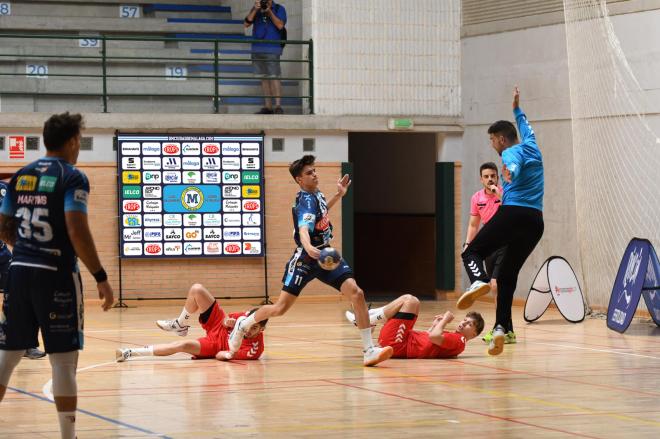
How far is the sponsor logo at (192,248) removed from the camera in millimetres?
21469

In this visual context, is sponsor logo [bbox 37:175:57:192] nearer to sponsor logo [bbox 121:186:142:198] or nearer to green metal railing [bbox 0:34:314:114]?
green metal railing [bbox 0:34:314:114]

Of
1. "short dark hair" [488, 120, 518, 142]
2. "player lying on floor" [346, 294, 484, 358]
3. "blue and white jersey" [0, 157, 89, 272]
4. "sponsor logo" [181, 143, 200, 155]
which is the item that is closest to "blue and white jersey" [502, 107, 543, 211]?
"short dark hair" [488, 120, 518, 142]

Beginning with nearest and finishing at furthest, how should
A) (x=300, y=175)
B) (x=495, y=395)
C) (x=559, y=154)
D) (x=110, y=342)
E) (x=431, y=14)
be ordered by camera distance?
1. (x=495, y=395)
2. (x=300, y=175)
3. (x=110, y=342)
4. (x=559, y=154)
5. (x=431, y=14)

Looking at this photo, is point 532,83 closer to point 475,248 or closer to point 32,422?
point 475,248

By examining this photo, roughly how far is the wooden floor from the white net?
3.63 metres

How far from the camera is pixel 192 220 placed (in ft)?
70.7

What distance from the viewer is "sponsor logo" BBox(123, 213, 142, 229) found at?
21280mm

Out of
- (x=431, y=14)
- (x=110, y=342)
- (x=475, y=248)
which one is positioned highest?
(x=431, y=14)

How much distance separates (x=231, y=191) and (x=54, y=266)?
14.4 m

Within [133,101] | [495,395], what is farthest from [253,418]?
[133,101]

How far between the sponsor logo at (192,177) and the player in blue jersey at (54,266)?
46.2 ft

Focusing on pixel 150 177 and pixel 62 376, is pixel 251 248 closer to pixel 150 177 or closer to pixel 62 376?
pixel 150 177

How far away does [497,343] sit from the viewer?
12406 millimetres

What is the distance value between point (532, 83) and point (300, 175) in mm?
9911
